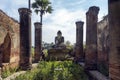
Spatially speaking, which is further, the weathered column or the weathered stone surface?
the weathered column

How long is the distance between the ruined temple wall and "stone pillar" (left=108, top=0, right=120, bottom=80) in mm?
7153

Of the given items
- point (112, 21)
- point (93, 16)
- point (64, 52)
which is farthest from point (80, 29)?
point (112, 21)

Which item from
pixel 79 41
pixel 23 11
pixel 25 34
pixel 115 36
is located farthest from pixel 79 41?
pixel 115 36

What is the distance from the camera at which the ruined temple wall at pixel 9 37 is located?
898 cm

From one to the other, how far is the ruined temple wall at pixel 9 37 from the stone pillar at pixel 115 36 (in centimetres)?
715

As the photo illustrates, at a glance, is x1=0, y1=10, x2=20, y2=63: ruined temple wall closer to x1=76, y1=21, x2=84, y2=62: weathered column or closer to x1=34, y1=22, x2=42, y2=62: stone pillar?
x1=34, y1=22, x2=42, y2=62: stone pillar

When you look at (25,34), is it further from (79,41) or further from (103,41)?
(79,41)

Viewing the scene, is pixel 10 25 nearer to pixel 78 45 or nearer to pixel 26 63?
pixel 26 63

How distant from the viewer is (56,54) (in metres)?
16.7

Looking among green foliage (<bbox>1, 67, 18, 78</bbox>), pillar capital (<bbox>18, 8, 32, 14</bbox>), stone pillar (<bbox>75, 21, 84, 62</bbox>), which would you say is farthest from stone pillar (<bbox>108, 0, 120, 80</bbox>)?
stone pillar (<bbox>75, 21, 84, 62</bbox>)

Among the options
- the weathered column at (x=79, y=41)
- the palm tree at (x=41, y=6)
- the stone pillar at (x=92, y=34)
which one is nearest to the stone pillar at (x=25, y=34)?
the stone pillar at (x=92, y=34)

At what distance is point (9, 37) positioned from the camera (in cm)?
1016

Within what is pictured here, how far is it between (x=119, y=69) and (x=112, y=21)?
0.47 metres

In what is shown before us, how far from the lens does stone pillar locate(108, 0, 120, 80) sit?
2045 millimetres
